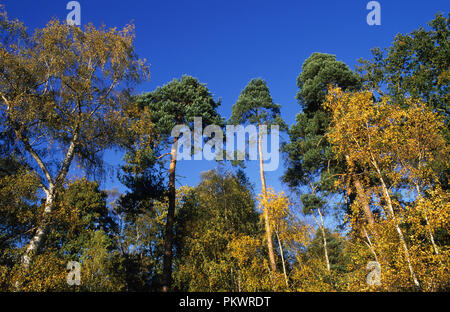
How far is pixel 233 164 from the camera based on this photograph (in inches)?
742

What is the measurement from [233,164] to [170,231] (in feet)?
27.9

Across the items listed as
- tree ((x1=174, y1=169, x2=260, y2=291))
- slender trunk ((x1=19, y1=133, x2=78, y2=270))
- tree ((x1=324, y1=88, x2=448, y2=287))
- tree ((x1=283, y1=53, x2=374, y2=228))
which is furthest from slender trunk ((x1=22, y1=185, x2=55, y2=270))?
tree ((x1=283, y1=53, x2=374, y2=228))

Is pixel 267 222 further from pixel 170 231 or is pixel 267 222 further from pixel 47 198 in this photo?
pixel 47 198

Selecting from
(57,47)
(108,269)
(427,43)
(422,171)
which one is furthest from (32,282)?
(427,43)

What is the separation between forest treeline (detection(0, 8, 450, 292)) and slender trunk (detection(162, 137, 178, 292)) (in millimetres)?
67

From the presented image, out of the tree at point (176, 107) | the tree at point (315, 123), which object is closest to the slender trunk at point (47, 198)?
the tree at point (176, 107)

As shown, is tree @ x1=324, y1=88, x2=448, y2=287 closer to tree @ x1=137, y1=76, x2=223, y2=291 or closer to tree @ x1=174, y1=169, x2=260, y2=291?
tree @ x1=137, y1=76, x2=223, y2=291

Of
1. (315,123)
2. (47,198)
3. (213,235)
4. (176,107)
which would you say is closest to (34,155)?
(47,198)

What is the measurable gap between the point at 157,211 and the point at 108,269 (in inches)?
230

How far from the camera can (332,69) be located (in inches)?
667

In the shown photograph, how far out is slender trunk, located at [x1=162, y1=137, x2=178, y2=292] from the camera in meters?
10.4

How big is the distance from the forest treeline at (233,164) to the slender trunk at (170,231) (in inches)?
2.7

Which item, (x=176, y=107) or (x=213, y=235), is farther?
(x=213, y=235)

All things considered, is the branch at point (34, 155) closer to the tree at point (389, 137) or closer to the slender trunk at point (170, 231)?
the slender trunk at point (170, 231)
